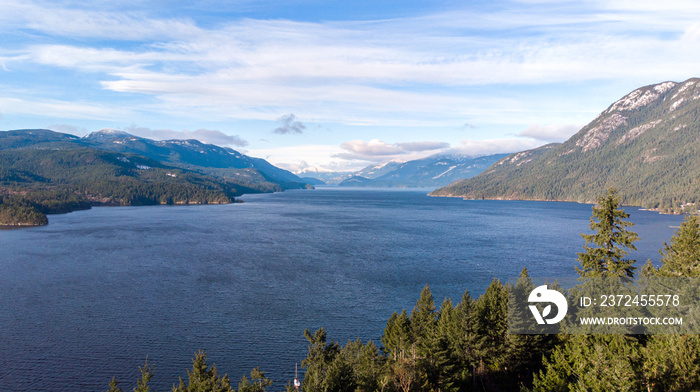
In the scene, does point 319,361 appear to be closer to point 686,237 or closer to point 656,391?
point 656,391

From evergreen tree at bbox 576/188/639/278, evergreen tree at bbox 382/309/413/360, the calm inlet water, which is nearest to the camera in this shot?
evergreen tree at bbox 576/188/639/278

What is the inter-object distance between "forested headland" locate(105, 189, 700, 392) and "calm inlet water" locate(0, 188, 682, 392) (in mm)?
9753

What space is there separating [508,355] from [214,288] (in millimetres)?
57841

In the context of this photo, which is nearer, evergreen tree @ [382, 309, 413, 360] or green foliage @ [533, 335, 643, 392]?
green foliage @ [533, 335, 643, 392]

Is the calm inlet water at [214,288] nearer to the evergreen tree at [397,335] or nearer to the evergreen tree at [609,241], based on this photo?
the evergreen tree at [397,335]

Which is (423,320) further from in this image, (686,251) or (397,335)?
(686,251)

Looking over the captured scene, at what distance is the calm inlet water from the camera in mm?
51188

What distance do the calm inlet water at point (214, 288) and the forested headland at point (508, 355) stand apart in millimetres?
9753

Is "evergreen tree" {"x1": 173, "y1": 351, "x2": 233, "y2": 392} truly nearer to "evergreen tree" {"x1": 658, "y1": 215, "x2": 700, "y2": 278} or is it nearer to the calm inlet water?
the calm inlet water

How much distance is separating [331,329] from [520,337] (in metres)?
27.9

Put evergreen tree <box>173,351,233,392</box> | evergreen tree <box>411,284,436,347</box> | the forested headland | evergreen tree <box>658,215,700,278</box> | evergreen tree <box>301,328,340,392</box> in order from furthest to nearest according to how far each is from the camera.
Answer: evergreen tree <box>411,284,436,347</box> < evergreen tree <box>301,328,340,392</box> < evergreen tree <box>658,215,700,278</box> < evergreen tree <box>173,351,233,392</box> < the forested headland

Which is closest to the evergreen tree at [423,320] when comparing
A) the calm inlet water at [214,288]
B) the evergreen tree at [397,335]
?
the evergreen tree at [397,335]

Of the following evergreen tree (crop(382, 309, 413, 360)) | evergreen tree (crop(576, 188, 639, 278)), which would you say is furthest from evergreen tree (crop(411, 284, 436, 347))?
evergreen tree (crop(576, 188, 639, 278))

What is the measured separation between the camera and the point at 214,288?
260 feet
